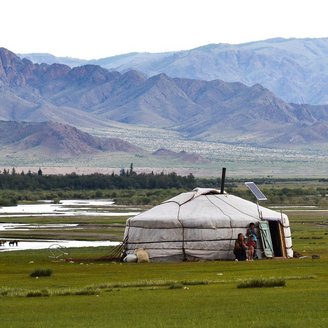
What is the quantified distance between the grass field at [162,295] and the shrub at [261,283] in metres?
0.29

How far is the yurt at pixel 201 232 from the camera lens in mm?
38594

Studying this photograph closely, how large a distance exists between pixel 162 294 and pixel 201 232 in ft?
42.6

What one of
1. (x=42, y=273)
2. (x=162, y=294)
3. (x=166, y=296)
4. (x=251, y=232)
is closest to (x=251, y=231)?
(x=251, y=232)

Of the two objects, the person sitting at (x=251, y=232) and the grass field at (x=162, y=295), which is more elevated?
the person sitting at (x=251, y=232)

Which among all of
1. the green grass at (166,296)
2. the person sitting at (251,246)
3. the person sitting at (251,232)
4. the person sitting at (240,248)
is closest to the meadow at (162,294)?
the green grass at (166,296)

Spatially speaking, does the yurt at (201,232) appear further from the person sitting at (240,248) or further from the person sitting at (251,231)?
the person sitting at (240,248)

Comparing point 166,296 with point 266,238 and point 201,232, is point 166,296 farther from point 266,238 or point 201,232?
point 266,238

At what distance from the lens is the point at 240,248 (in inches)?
1484

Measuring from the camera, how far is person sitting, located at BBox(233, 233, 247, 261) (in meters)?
37.5

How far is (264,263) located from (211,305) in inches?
508

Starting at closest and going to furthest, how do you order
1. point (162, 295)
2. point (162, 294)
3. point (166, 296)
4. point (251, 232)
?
point (166, 296) → point (162, 295) → point (162, 294) → point (251, 232)

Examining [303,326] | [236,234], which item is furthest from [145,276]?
[303,326]

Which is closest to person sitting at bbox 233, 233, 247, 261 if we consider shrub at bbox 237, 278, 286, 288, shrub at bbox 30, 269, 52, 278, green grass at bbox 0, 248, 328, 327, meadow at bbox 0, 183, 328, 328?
meadow at bbox 0, 183, 328, 328

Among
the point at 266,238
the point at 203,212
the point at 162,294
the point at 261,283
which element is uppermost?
the point at 203,212
